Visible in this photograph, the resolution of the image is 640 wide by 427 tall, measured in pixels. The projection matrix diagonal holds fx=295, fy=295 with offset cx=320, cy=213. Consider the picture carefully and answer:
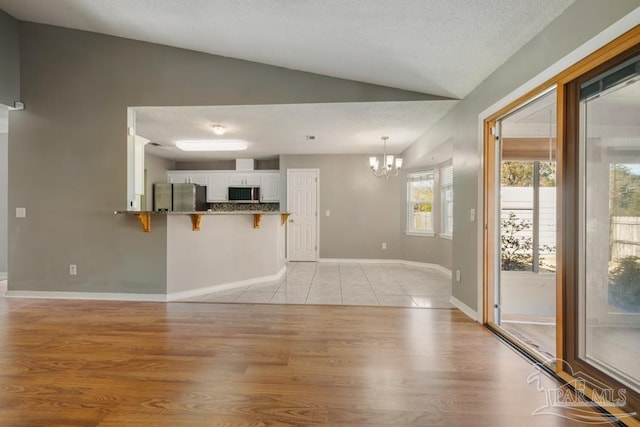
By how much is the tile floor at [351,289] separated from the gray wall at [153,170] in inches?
137

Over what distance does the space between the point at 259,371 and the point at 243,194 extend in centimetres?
502

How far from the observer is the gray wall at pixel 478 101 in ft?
5.49

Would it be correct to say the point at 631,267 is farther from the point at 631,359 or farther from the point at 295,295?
the point at 295,295

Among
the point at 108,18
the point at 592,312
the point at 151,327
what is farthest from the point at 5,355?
the point at 592,312

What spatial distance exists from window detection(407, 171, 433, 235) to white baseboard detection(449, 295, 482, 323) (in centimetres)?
251

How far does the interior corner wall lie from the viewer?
639 cm

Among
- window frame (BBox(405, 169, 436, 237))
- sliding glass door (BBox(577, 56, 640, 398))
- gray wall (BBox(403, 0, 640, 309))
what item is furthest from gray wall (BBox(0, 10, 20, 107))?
window frame (BBox(405, 169, 436, 237))

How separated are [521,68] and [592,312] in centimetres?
180

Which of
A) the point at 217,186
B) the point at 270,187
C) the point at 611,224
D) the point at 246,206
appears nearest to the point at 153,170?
the point at 217,186

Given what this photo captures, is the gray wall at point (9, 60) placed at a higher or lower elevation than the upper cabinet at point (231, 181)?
higher

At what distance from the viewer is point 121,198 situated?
11.7ft

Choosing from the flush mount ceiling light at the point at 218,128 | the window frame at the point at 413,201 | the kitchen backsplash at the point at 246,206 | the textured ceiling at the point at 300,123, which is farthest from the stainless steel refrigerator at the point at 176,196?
the window frame at the point at 413,201

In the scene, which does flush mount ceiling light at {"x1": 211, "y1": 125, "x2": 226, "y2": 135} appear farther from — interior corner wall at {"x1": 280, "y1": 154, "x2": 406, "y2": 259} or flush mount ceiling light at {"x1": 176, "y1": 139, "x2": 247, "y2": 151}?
interior corner wall at {"x1": 280, "y1": 154, "x2": 406, "y2": 259}

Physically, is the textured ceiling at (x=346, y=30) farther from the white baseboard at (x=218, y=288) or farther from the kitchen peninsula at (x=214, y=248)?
the white baseboard at (x=218, y=288)
